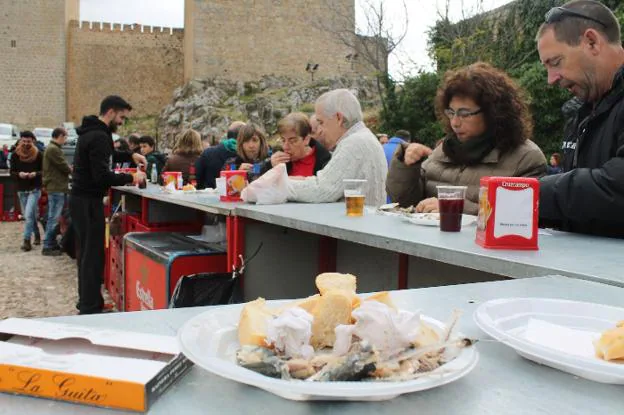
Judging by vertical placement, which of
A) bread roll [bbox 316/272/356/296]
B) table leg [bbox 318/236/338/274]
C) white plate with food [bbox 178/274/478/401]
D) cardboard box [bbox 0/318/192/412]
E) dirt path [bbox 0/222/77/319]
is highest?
bread roll [bbox 316/272/356/296]

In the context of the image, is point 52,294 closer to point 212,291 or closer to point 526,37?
point 212,291

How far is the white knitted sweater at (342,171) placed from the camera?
3158 millimetres

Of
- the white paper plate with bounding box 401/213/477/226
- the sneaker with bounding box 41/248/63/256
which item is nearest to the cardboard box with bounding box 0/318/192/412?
the white paper plate with bounding box 401/213/477/226

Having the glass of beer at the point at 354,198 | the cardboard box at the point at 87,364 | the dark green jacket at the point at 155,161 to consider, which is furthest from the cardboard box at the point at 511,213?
the dark green jacket at the point at 155,161

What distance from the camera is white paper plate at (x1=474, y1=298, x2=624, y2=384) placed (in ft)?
2.35

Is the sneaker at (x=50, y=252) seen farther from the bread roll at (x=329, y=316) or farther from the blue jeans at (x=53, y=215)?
the bread roll at (x=329, y=316)

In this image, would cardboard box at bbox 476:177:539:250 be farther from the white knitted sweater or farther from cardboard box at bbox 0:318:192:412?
the white knitted sweater

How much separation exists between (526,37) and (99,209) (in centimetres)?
1336

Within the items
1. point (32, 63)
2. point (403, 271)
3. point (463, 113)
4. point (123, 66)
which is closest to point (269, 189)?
point (403, 271)

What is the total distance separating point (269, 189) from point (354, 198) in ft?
2.21

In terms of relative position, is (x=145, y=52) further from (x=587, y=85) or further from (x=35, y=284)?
(x=587, y=85)

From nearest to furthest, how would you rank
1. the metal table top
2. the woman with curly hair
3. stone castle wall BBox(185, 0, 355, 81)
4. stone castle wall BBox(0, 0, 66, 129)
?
the metal table top → the woman with curly hair → stone castle wall BBox(0, 0, 66, 129) → stone castle wall BBox(185, 0, 355, 81)

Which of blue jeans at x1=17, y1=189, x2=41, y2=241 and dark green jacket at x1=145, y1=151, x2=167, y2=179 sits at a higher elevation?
dark green jacket at x1=145, y1=151, x2=167, y2=179

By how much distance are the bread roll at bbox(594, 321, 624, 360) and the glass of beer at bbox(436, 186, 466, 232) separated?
1.15 m
